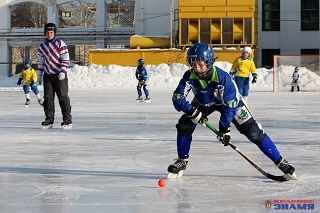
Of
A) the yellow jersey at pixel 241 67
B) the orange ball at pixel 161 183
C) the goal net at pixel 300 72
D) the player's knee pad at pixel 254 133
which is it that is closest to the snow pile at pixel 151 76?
the goal net at pixel 300 72

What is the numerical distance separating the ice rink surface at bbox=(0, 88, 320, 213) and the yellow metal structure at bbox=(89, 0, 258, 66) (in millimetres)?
27126

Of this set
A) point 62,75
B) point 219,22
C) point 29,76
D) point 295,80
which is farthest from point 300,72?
point 62,75

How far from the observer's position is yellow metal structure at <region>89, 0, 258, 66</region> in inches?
1554

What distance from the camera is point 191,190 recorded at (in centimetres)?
582

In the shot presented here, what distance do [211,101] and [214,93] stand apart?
0.12 meters

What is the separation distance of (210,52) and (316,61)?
28.8m

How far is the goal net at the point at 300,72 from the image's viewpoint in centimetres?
3197

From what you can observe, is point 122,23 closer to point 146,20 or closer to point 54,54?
point 146,20

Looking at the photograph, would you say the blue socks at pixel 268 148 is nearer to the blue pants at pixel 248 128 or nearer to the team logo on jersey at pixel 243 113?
the blue pants at pixel 248 128

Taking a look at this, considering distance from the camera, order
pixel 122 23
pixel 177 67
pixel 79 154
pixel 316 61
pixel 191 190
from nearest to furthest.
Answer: pixel 191 190 < pixel 79 154 < pixel 316 61 < pixel 177 67 < pixel 122 23

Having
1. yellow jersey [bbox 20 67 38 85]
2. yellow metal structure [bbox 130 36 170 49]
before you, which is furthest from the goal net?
yellow jersey [bbox 20 67 38 85]

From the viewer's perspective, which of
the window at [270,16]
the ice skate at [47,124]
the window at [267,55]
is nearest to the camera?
the ice skate at [47,124]

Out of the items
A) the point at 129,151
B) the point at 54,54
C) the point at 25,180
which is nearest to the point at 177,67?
the point at 54,54

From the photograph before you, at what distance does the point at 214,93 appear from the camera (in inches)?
242
